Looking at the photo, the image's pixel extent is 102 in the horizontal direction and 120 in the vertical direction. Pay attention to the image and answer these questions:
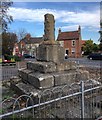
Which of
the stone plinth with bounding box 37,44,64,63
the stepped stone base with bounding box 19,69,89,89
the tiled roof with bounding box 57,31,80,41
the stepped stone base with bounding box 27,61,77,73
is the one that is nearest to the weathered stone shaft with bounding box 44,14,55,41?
the stone plinth with bounding box 37,44,64,63

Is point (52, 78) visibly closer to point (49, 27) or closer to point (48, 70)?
point (48, 70)

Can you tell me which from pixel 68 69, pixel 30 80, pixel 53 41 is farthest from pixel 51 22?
pixel 30 80

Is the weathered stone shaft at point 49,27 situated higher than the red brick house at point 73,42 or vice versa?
the red brick house at point 73,42

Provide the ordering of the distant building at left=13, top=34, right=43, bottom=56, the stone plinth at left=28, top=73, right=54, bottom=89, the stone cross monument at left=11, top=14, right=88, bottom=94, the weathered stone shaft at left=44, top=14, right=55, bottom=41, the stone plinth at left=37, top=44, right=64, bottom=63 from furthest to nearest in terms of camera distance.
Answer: the distant building at left=13, top=34, right=43, bottom=56, the weathered stone shaft at left=44, top=14, right=55, bottom=41, the stone plinth at left=37, top=44, right=64, bottom=63, the stone cross monument at left=11, top=14, right=88, bottom=94, the stone plinth at left=28, top=73, right=54, bottom=89

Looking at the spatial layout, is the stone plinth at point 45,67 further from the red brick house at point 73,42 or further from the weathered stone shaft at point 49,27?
the red brick house at point 73,42

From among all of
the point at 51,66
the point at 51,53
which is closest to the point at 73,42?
the point at 51,53

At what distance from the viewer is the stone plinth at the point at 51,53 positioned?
616 cm

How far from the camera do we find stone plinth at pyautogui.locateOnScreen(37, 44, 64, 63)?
616 centimetres

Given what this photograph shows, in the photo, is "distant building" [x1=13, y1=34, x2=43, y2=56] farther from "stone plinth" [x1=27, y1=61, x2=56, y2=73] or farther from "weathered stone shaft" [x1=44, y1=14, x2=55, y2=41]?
"stone plinth" [x1=27, y1=61, x2=56, y2=73]

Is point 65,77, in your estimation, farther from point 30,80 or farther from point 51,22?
point 51,22

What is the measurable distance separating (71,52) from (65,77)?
1937 inches

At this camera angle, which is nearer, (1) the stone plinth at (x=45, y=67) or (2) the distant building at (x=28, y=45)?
(1) the stone plinth at (x=45, y=67)

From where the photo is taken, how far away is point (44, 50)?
20.4 ft

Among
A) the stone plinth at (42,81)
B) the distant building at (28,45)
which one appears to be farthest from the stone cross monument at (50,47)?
the distant building at (28,45)
